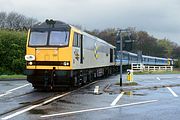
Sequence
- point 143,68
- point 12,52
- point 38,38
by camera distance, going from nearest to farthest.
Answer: point 38,38
point 12,52
point 143,68

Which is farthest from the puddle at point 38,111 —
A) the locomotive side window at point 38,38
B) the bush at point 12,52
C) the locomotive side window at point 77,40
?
the bush at point 12,52

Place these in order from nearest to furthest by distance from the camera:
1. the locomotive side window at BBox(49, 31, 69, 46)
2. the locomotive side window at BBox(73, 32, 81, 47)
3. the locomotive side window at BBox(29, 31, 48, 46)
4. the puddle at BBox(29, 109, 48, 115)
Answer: the puddle at BBox(29, 109, 48, 115), the locomotive side window at BBox(49, 31, 69, 46), the locomotive side window at BBox(29, 31, 48, 46), the locomotive side window at BBox(73, 32, 81, 47)

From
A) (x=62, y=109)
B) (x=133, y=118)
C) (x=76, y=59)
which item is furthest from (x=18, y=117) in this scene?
(x=76, y=59)

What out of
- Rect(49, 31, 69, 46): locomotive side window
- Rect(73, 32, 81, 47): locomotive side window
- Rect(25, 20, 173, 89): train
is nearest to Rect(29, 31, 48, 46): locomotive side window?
Rect(25, 20, 173, 89): train

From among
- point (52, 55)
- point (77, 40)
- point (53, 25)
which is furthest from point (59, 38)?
point (77, 40)

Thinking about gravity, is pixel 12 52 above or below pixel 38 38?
above

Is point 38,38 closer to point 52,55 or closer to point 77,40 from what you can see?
point 52,55

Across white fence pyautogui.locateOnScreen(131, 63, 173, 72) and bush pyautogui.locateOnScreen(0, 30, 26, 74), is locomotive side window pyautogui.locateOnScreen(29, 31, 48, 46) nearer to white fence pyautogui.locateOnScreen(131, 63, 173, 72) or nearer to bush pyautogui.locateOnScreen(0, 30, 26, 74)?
bush pyautogui.locateOnScreen(0, 30, 26, 74)

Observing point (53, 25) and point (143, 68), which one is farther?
point (143, 68)

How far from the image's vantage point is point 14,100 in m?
17.3

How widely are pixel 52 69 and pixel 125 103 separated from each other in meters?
6.68

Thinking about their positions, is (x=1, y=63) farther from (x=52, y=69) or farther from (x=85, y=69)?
(x=52, y=69)

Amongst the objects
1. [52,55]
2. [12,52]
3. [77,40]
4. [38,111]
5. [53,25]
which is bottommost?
[38,111]

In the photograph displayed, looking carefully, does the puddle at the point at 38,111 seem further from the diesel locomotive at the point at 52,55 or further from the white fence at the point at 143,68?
the white fence at the point at 143,68
